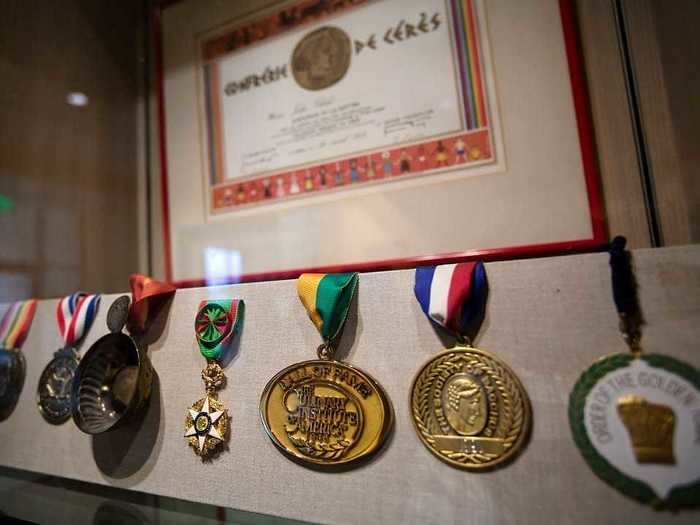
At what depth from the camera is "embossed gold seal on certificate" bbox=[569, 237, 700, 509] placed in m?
0.41

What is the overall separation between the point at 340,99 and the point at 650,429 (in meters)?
0.82

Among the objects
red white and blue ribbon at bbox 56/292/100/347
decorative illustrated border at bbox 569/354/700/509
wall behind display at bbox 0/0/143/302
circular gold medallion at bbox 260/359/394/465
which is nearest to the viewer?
decorative illustrated border at bbox 569/354/700/509

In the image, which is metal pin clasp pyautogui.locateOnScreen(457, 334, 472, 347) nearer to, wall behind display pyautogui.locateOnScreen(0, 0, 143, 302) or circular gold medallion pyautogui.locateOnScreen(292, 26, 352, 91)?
circular gold medallion pyautogui.locateOnScreen(292, 26, 352, 91)

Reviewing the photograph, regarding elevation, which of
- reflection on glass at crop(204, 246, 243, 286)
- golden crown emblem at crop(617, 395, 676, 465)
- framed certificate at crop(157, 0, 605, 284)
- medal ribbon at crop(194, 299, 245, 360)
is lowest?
golden crown emblem at crop(617, 395, 676, 465)

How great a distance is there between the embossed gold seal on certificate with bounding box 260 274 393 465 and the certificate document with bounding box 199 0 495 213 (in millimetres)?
410

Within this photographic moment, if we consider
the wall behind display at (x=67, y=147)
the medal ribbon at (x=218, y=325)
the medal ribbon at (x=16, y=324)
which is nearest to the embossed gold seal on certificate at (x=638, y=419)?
the medal ribbon at (x=218, y=325)

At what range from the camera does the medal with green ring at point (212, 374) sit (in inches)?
24.0

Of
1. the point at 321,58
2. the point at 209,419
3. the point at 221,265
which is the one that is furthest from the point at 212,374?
the point at 321,58

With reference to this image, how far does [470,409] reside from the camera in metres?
0.48

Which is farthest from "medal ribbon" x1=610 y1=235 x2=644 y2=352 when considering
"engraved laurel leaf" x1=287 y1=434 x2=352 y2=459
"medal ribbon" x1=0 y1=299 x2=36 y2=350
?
"medal ribbon" x1=0 y1=299 x2=36 y2=350

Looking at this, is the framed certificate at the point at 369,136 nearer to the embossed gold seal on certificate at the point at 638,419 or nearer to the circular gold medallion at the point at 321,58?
the circular gold medallion at the point at 321,58

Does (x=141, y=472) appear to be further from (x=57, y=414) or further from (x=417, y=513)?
(x=417, y=513)

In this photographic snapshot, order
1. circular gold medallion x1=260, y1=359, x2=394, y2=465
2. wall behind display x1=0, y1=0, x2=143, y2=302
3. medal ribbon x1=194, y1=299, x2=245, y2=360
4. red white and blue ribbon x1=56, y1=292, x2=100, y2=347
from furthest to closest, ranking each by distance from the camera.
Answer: wall behind display x1=0, y1=0, x2=143, y2=302, red white and blue ribbon x1=56, y1=292, x2=100, y2=347, medal ribbon x1=194, y1=299, x2=245, y2=360, circular gold medallion x1=260, y1=359, x2=394, y2=465

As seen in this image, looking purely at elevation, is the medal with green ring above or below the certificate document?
below
